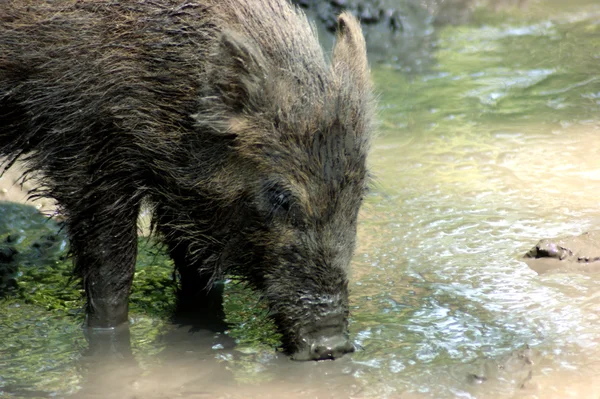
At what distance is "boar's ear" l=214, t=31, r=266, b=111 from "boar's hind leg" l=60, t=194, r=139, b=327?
87cm

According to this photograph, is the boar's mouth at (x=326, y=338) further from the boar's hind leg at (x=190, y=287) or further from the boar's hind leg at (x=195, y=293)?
the boar's hind leg at (x=195, y=293)

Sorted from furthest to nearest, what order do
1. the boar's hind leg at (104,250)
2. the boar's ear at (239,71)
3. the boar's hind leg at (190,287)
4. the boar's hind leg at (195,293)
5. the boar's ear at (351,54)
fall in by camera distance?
the boar's hind leg at (195,293) → the boar's hind leg at (190,287) → the boar's hind leg at (104,250) → the boar's ear at (351,54) → the boar's ear at (239,71)

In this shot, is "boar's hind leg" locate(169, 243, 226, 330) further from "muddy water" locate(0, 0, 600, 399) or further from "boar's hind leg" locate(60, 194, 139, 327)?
"boar's hind leg" locate(60, 194, 139, 327)

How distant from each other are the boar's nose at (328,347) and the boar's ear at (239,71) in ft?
4.00

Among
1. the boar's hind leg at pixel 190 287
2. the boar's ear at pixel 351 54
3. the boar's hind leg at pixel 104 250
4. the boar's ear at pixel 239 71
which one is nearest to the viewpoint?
the boar's ear at pixel 239 71

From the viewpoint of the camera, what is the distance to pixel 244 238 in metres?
4.39

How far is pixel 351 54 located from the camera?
466cm

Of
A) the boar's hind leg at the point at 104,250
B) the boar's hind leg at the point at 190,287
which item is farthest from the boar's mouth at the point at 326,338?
the boar's hind leg at the point at 104,250

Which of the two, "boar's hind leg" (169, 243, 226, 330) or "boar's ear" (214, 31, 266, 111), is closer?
"boar's ear" (214, 31, 266, 111)

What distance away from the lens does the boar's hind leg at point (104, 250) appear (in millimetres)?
4641

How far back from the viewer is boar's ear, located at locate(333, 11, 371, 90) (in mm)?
4539

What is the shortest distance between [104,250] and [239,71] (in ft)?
4.24

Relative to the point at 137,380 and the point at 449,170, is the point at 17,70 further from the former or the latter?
the point at 449,170

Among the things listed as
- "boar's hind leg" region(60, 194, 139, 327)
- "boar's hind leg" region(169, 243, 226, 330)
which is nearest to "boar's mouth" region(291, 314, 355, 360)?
"boar's hind leg" region(169, 243, 226, 330)
